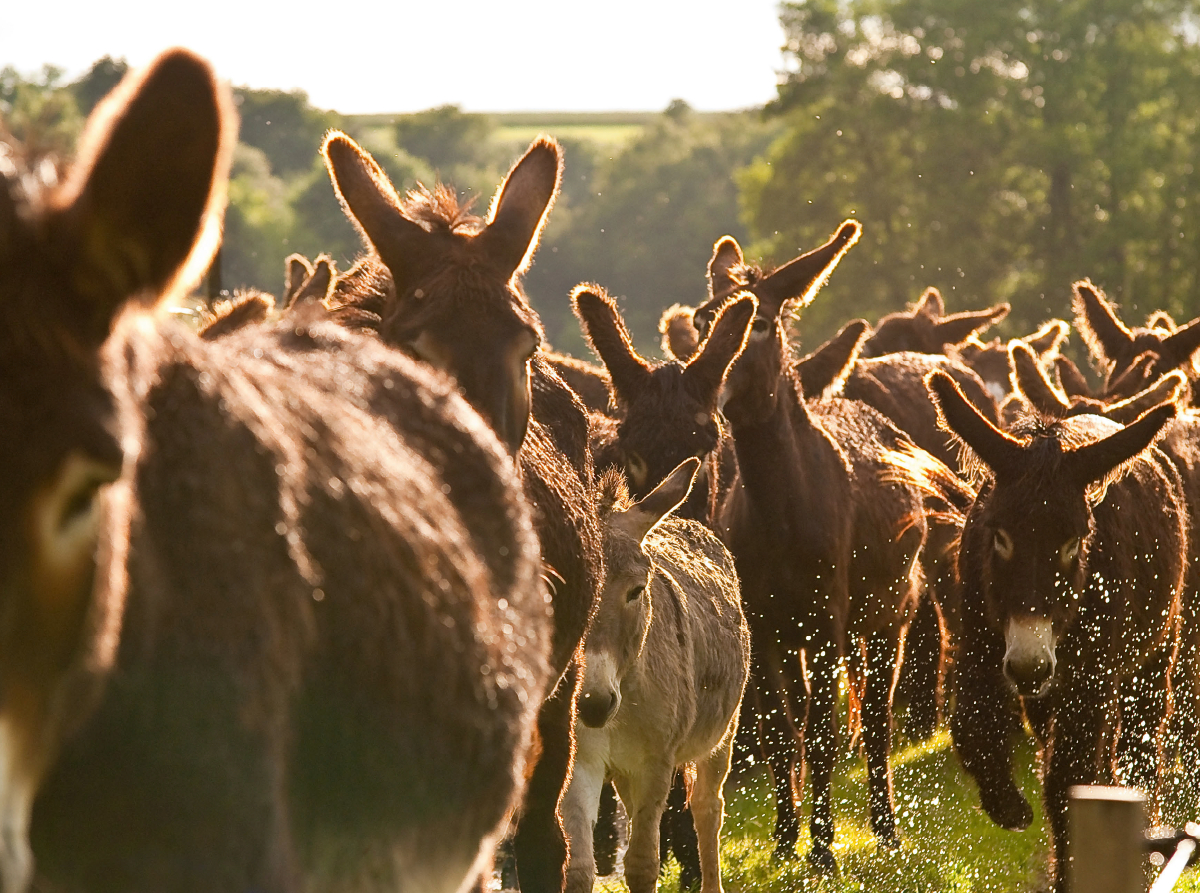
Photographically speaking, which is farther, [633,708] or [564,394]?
[633,708]

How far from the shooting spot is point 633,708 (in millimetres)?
6473

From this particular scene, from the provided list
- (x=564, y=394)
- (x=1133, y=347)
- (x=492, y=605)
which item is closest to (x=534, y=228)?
(x=564, y=394)

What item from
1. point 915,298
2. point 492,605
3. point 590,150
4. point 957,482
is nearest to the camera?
point 492,605

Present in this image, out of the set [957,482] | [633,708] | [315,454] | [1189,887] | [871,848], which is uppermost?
[315,454]

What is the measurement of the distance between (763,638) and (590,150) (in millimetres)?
74762

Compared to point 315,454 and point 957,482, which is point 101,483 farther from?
point 957,482

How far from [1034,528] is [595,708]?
212 centimetres

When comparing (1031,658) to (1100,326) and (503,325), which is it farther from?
(1100,326)

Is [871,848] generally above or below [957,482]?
below

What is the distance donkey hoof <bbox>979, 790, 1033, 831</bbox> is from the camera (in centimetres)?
700

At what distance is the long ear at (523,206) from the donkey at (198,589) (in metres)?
1.54

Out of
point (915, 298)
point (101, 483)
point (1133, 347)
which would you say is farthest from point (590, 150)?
point (101, 483)

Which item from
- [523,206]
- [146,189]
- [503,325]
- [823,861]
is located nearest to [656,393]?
[823,861]

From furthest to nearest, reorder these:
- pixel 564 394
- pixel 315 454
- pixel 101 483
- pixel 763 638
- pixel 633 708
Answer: pixel 763 638, pixel 633 708, pixel 564 394, pixel 315 454, pixel 101 483
